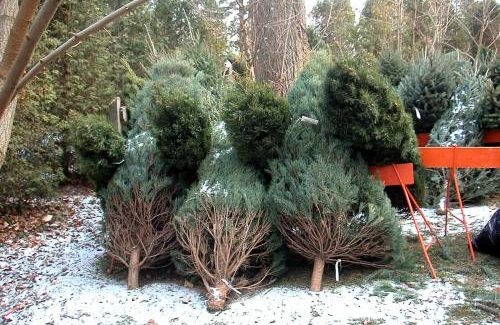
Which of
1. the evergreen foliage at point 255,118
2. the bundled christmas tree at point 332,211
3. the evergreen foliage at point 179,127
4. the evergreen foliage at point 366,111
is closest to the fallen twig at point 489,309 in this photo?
the bundled christmas tree at point 332,211

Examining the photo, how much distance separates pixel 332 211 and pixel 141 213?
1635mm

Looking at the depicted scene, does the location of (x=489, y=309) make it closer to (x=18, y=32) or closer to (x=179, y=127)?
(x=179, y=127)

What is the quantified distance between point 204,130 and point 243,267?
3.79 ft

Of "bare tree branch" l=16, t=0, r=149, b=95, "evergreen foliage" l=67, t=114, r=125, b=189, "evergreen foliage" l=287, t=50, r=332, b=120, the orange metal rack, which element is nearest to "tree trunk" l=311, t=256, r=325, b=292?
the orange metal rack

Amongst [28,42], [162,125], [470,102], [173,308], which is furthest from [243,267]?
[470,102]

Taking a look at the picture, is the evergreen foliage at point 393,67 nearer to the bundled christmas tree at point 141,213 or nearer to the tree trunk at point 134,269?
the bundled christmas tree at point 141,213

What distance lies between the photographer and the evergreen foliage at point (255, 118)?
395 centimetres

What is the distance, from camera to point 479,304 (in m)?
3.46

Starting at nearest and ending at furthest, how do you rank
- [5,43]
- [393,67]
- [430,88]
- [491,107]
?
[5,43], [491,107], [430,88], [393,67]

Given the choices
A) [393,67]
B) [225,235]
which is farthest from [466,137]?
[225,235]

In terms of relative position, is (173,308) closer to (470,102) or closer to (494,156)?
(494,156)

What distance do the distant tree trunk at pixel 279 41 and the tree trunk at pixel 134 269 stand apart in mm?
2467

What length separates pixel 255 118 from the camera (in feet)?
13.0

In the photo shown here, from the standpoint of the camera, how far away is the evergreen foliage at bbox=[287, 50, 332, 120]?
4344 millimetres
